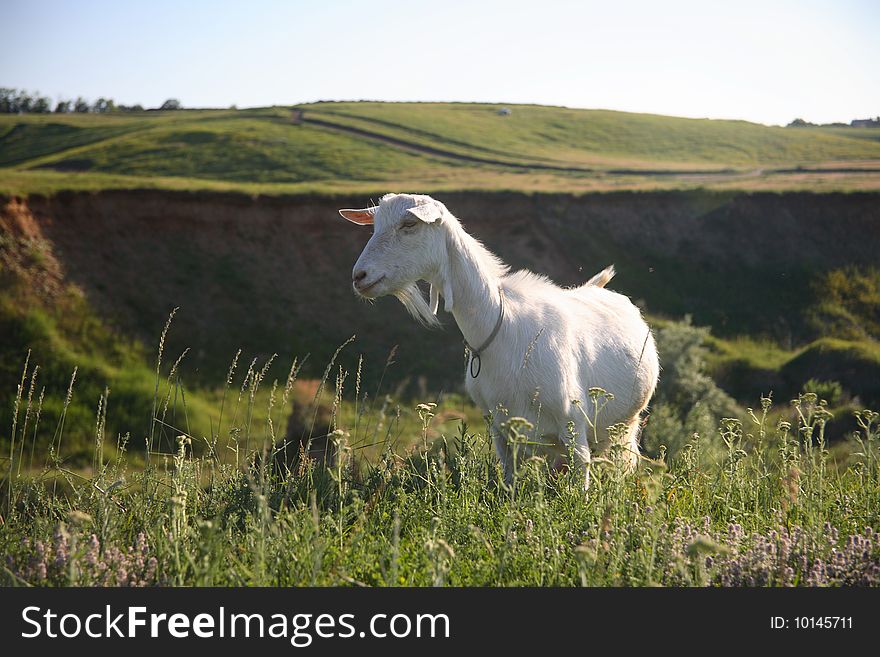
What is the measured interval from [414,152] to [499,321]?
200 ft

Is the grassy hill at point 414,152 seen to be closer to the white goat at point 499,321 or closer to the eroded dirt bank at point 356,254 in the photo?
the eroded dirt bank at point 356,254

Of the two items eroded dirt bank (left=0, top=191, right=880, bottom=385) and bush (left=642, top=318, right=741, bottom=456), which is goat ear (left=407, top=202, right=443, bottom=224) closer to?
bush (left=642, top=318, right=741, bottom=456)

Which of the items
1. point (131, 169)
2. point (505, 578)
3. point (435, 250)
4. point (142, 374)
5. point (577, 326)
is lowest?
point (142, 374)

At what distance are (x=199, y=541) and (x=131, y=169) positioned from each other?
55.0 m

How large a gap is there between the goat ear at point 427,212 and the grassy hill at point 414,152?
31.8m

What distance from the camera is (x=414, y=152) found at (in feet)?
216

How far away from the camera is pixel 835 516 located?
4773mm

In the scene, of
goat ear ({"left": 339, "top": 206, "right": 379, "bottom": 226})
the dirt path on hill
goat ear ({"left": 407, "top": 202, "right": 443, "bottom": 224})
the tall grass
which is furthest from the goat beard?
the dirt path on hill

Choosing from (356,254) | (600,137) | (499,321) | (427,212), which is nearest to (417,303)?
(499,321)

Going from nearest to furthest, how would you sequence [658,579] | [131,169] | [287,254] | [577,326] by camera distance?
[658,579], [577,326], [287,254], [131,169]

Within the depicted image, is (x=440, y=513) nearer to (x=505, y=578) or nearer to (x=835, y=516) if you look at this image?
(x=505, y=578)

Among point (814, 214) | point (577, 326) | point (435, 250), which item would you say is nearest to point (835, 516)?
point (577, 326)

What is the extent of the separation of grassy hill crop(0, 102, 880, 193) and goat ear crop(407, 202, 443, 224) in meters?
31.8

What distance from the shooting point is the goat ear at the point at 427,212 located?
5.91 m
